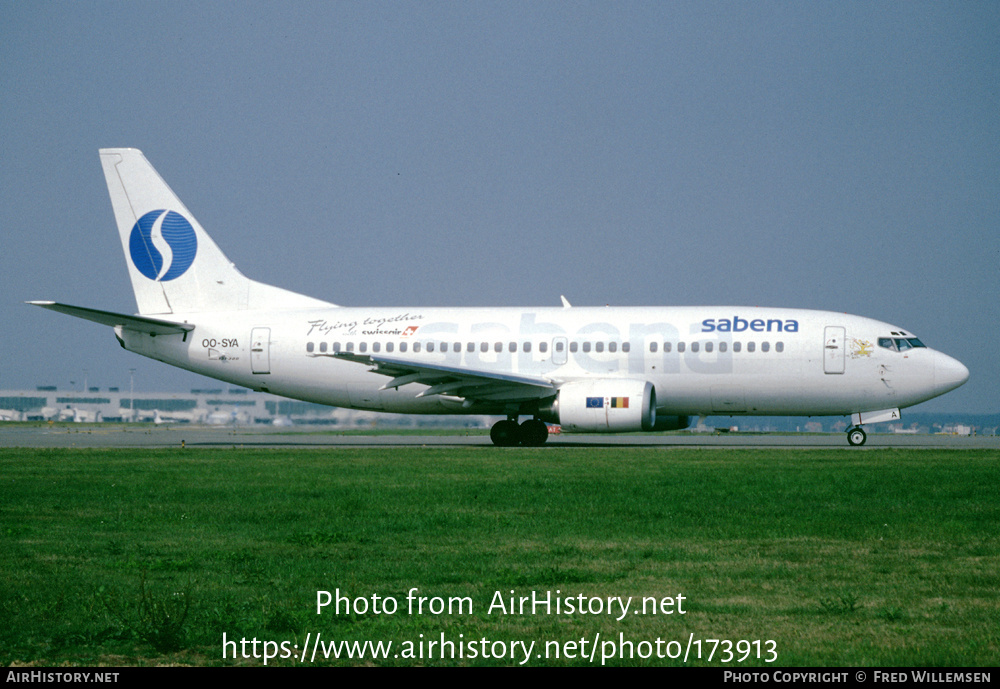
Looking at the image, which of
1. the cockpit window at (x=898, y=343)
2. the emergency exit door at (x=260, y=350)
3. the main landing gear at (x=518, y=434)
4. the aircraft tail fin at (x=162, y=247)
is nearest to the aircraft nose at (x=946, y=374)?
the cockpit window at (x=898, y=343)

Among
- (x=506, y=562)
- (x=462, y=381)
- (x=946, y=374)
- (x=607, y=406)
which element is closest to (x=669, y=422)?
(x=607, y=406)

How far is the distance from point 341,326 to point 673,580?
24.2 metres

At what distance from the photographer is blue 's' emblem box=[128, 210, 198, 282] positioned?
106 feet

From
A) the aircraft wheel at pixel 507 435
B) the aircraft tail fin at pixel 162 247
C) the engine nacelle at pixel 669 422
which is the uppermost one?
the aircraft tail fin at pixel 162 247

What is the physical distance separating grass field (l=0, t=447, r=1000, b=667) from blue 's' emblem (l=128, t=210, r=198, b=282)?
14.9 m

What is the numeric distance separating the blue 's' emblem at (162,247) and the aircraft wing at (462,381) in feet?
23.5

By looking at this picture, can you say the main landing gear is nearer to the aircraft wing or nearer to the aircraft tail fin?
the aircraft wing

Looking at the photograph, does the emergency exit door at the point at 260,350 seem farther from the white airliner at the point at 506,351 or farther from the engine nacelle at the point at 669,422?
the engine nacelle at the point at 669,422

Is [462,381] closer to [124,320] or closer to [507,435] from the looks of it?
[507,435]

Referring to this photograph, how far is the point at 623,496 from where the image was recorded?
48.4ft

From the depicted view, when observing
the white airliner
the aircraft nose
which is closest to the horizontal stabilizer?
the white airliner

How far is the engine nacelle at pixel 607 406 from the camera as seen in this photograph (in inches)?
1071
